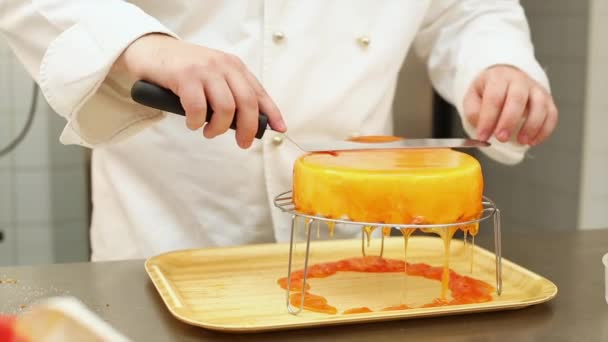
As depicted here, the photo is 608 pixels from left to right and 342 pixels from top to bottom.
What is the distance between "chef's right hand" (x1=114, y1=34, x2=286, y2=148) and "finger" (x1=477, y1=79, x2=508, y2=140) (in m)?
0.33

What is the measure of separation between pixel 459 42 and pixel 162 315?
27.9 inches

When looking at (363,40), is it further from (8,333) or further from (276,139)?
(8,333)

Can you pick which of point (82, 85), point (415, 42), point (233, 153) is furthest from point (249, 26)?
point (415, 42)

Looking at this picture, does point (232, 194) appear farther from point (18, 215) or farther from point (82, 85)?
point (18, 215)

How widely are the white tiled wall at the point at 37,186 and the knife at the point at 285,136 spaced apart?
4.08ft

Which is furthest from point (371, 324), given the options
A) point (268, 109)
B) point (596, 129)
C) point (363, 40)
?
point (596, 129)

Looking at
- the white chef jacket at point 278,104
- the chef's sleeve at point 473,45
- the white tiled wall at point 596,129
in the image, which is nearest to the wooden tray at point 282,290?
the white chef jacket at point 278,104

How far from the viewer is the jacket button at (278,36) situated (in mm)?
1118

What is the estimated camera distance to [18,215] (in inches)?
82.4

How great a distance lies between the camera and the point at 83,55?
0.90 metres

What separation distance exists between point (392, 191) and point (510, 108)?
322 millimetres

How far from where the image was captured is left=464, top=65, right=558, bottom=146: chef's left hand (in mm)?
1060

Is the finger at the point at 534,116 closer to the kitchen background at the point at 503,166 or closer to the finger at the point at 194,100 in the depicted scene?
the finger at the point at 194,100

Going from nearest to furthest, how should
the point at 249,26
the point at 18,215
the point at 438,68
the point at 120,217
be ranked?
the point at 249,26 < the point at 120,217 < the point at 438,68 < the point at 18,215
